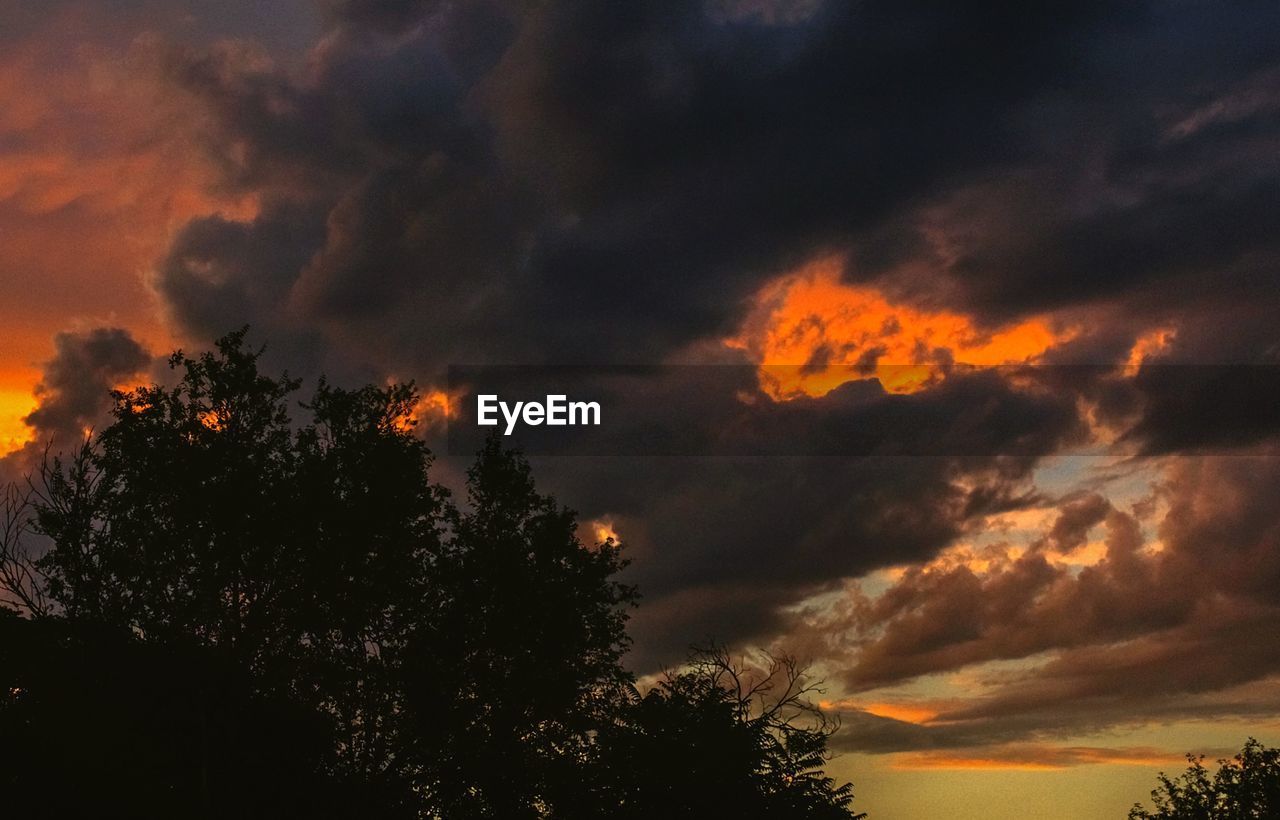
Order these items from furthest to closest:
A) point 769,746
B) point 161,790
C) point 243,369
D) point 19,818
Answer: point 769,746 < point 243,369 < point 161,790 < point 19,818

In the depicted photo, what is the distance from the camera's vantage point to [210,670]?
34.3 metres

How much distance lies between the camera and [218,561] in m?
35.3

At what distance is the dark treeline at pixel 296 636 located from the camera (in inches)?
1318

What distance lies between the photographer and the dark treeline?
33.5 meters

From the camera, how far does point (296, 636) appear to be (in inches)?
1409

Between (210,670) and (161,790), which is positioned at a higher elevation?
(210,670)

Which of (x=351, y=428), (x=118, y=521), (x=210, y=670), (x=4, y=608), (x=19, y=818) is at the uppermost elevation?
(x=351, y=428)

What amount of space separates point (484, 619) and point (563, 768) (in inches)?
237

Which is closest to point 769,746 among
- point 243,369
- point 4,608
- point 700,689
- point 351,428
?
point 700,689

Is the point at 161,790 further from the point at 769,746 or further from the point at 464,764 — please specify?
the point at 769,746

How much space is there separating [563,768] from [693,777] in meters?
9.11

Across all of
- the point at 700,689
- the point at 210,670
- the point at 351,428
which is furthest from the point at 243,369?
the point at 700,689

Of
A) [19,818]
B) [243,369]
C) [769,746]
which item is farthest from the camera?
[769,746]

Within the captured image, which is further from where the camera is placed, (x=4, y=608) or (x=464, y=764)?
(x=464, y=764)
